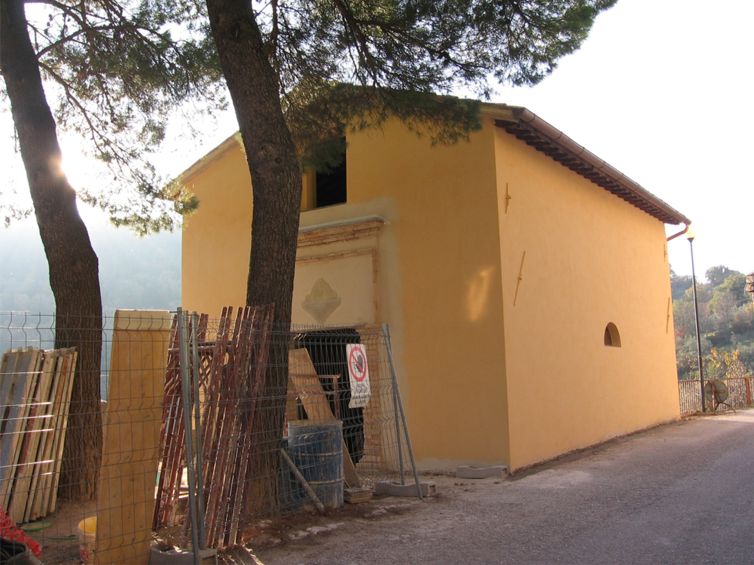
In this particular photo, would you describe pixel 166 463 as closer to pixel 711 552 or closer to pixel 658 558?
pixel 658 558

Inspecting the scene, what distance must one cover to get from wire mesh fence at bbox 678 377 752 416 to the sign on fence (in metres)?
13.1

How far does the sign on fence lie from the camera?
675 centimetres

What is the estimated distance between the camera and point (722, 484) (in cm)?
762

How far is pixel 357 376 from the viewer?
6.87m

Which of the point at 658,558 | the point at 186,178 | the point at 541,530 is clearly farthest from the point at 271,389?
the point at 186,178

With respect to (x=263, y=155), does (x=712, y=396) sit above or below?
below

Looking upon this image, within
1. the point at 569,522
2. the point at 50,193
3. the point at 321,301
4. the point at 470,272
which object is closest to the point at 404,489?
the point at 569,522

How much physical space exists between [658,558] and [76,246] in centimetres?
649

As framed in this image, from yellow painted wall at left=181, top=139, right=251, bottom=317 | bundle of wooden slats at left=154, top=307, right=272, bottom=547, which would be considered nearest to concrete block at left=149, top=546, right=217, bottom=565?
bundle of wooden slats at left=154, top=307, right=272, bottom=547

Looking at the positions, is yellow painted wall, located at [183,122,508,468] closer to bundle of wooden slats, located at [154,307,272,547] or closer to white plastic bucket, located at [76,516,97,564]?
bundle of wooden slats, located at [154,307,272,547]

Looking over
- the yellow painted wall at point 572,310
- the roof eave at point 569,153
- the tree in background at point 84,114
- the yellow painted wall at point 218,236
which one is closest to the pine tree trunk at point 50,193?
the tree in background at point 84,114

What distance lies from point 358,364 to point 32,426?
10.2ft

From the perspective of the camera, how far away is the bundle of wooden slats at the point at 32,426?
6.00m

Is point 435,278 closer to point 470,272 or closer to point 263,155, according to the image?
point 470,272
